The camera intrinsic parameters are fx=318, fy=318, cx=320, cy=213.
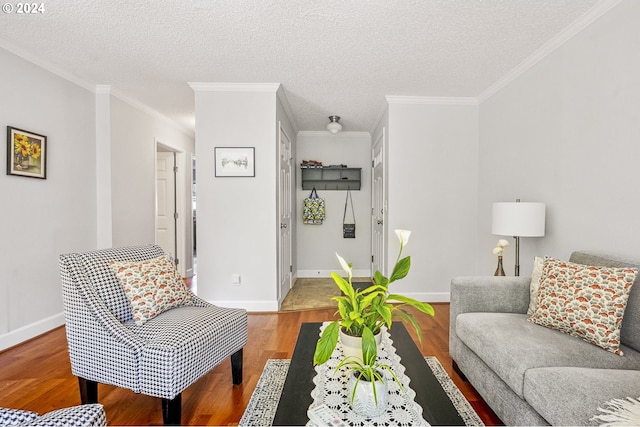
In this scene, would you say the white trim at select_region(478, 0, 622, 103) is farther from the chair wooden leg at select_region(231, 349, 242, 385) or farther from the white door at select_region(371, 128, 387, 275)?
the chair wooden leg at select_region(231, 349, 242, 385)

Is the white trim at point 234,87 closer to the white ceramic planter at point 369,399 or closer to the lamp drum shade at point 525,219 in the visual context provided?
the lamp drum shade at point 525,219

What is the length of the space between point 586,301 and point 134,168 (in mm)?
4451

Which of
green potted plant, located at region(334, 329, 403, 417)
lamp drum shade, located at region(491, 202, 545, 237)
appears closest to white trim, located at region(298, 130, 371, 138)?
lamp drum shade, located at region(491, 202, 545, 237)

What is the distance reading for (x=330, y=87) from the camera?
3.41 meters

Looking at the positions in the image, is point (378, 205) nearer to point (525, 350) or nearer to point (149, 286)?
point (525, 350)

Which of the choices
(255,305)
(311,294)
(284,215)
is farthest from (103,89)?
(311,294)

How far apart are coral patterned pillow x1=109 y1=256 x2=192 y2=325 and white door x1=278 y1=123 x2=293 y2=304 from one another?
1682mm

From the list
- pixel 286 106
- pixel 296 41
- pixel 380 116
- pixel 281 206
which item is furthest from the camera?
pixel 380 116

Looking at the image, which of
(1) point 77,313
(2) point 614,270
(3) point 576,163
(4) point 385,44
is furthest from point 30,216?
(3) point 576,163

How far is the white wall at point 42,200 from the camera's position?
2576 mm

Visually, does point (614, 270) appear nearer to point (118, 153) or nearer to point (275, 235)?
point (275, 235)

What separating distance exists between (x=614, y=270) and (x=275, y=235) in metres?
2.69

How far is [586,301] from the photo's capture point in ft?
5.29

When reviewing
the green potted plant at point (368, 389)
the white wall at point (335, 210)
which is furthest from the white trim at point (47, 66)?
the green potted plant at point (368, 389)
